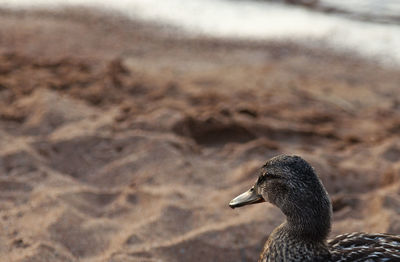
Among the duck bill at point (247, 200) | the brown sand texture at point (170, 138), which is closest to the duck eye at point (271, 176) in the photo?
the duck bill at point (247, 200)

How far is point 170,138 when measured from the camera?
5.04 meters

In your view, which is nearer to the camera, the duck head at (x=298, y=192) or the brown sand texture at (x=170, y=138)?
the duck head at (x=298, y=192)

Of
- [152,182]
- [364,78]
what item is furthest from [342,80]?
[152,182]

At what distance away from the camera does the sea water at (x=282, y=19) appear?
7.91 m

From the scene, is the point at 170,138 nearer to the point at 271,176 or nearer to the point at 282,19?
the point at 271,176

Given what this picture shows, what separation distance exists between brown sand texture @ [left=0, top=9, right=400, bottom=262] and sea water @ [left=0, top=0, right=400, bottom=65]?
0.41 metres

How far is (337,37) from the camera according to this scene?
8039mm

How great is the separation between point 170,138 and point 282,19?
4.30 metres

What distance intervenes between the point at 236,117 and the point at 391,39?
351 centimetres

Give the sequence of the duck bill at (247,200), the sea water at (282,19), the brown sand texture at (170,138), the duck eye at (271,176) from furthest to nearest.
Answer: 1. the sea water at (282,19)
2. the brown sand texture at (170,138)
3. the duck bill at (247,200)
4. the duck eye at (271,176)

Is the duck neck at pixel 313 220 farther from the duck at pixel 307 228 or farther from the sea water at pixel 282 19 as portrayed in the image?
the sea water at pixel 282 19

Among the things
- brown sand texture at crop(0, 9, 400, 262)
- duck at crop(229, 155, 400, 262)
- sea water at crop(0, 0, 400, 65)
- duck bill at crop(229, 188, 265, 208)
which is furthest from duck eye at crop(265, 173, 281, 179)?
sea water at crop(0, 0, 400, 65)

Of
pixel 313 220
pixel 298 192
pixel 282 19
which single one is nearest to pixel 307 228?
pixel 313 220

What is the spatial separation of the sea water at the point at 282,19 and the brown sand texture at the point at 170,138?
411 millimetres
